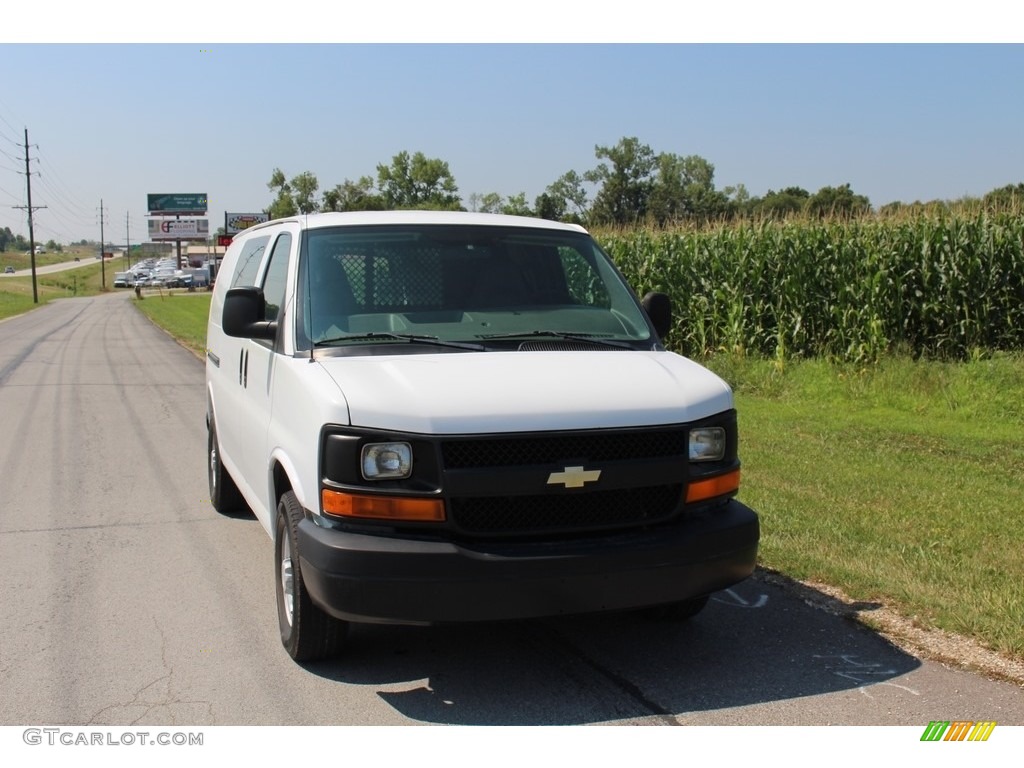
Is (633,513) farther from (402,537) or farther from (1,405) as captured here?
(1,405)

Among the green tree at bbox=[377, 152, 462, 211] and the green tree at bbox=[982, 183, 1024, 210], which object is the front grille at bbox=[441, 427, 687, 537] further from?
the green tree at bbox=[377, 152, 462, 211]

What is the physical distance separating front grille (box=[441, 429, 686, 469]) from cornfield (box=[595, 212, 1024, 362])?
35.4 ft

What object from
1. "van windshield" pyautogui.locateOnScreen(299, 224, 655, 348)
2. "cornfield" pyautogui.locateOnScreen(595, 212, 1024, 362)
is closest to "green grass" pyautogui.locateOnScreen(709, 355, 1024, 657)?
"cornfield" pyautogui.locateOnScreen(595, 212, 1024, 362)

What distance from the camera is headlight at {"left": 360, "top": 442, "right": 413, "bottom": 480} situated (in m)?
4.15

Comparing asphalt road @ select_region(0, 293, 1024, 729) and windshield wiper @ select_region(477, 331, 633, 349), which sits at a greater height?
windshield wiper @ select_region(477, 331, 633, 349)

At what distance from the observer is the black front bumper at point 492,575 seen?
4.05 metres

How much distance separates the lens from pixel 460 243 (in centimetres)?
570

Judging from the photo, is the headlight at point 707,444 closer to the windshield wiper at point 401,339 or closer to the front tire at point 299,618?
the windshield wiper at point 401,339

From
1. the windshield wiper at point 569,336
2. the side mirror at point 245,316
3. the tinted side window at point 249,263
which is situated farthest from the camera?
the tinted side window at point 249,263

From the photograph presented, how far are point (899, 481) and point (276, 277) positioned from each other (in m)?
5.37

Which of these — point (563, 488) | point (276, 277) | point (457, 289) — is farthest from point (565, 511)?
point (276, 277)

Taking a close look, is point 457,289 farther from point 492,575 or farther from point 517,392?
point 492,575

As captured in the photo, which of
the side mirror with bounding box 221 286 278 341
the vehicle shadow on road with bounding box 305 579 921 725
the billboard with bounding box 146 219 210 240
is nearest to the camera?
the vehicle shadow on road with bounding box 305 579 921 725

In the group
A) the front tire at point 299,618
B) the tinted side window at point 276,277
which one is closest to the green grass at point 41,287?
the tinted side window at point 276,277
